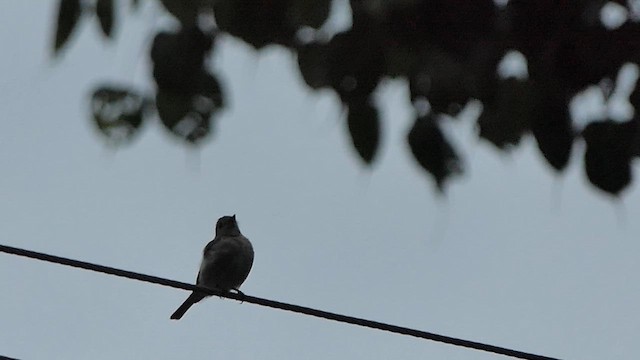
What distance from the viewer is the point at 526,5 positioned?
1427mm

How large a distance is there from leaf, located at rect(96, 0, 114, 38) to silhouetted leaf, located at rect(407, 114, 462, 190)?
404 millimetres

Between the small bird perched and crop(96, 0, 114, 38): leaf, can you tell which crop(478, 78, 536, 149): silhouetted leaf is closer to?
crop(96, 0, 114, 38): leaf

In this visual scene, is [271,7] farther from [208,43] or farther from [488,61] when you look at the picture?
[488,61]

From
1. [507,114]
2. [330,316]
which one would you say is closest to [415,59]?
Result: [507,114]

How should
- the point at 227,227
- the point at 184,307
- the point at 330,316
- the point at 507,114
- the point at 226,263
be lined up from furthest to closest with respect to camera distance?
the point at 184,307, the point at 227,227, the point at 226,263, the point at 330,316, the point at 507,114

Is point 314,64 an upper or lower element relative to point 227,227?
lower

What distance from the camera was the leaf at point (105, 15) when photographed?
1.35m

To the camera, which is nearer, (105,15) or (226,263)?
(105,15)

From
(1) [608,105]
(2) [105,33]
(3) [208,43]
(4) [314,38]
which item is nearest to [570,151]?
(1) [608,105]

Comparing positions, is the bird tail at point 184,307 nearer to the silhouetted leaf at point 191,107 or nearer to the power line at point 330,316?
the power line at point 330,316

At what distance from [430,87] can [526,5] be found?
0.60 feet

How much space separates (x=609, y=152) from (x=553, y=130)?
8 cm

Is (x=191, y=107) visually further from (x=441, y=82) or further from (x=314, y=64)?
(x=441, y=82)

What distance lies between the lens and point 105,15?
4.47 ft
